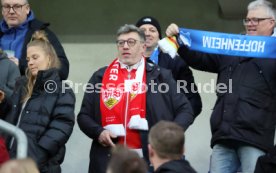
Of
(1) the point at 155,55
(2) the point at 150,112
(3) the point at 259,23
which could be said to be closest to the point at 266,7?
(3) the point at 259,23

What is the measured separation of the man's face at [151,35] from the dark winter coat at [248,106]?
0.87m

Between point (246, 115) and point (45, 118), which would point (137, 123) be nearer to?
point (45, 118)

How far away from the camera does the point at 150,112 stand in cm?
660

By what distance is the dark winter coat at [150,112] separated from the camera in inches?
258

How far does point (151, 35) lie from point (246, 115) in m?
1.35

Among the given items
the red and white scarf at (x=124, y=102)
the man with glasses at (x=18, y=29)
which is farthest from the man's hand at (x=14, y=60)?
the red and white scarf at (x=124, y=102)

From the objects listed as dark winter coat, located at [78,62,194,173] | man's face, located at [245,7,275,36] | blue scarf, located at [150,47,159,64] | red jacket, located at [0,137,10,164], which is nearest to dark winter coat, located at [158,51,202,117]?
blue scarf, located at [150,47,159,64]

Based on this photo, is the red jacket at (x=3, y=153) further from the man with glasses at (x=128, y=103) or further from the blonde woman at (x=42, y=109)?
the man with glasses at (x=128, y=103)

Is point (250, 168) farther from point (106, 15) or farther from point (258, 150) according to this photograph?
point (106, 15)

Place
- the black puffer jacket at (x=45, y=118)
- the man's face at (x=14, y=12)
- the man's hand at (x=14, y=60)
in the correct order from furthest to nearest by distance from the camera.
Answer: the man's face at (x=14, y=12) < the man's hand at (x=14, y=60) < the black puffer jacket at (x=45, y=118)

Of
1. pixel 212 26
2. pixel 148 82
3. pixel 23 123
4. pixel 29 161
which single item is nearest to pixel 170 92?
pixel 148 82

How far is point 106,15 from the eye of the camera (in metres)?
9.61

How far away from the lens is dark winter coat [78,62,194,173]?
258 inches

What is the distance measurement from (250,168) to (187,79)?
1.29 metres
